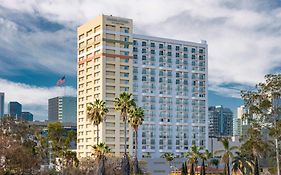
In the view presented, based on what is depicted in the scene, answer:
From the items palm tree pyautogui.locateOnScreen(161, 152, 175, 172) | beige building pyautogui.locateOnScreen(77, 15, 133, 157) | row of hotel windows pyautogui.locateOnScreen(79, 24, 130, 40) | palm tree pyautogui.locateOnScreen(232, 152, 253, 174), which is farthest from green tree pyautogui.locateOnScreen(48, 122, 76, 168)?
row of hotel windows pyautogui.locateOnScreen(79, 24, 130, 40)

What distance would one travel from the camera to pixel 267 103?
76125mm

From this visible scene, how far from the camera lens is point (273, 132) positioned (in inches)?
2948

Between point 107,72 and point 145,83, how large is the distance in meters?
16.9

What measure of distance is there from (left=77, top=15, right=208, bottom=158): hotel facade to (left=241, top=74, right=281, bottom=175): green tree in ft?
296

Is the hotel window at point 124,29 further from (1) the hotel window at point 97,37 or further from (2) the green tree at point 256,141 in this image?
(2) the green tree at point 256,141

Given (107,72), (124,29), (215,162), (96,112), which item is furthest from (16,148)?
(124,29)

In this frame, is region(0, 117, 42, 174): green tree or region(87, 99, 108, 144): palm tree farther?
region(87, 99, 108, 144): palm tree

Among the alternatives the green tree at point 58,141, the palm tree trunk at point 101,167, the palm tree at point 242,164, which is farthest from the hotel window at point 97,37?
the palm tree trunk at point 101,167

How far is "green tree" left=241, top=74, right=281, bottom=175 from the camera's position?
250 ft

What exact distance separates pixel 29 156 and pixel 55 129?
1325 inches

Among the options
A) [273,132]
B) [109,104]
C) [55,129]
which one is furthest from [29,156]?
[109,104]

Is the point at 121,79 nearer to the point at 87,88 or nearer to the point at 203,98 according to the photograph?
the point at 87,88

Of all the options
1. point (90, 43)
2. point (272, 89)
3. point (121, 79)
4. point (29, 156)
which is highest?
point (90, 43)

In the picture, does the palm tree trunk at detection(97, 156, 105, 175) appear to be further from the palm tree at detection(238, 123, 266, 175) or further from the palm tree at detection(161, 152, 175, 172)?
the palm tree at detection(161, 152, 175, 172)
